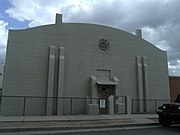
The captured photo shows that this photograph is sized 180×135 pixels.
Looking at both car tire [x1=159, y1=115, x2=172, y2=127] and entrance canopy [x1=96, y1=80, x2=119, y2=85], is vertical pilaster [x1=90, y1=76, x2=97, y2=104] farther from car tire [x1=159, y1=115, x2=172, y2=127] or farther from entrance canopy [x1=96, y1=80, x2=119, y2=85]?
car tire [x1=159, y1=115, x2=172, y2=127]

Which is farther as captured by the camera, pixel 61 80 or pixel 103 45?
pixel 103 45

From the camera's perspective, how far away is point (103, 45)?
2289 centimetres

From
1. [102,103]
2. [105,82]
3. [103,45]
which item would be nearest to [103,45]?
[103,45]

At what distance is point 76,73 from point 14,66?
5.68 m

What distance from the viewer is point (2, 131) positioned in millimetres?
10812

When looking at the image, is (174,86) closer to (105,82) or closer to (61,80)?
(105,82)

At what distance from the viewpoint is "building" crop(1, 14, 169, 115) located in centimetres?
1919

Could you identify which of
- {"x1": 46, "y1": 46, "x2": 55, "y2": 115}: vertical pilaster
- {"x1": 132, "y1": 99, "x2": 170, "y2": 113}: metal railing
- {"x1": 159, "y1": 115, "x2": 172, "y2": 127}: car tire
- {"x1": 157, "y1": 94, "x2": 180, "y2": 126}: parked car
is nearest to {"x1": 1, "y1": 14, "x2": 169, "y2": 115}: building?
{"x1": 46, "y1": 46, "x2": 55, "y2": 115}: vertical pilaster

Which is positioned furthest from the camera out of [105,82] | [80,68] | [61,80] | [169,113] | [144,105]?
[144,105]

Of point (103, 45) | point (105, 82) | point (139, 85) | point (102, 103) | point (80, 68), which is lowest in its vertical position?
point (102, 103)

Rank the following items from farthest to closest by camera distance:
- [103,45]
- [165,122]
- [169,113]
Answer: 1. [103,45]
2. [165,122]
3. [169,113]

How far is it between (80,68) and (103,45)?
145 inches

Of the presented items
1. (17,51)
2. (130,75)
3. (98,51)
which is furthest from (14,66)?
(130,75)

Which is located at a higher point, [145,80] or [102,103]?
[145,80]
